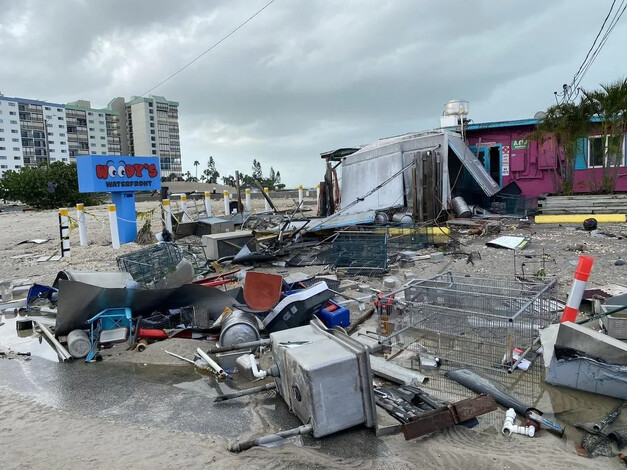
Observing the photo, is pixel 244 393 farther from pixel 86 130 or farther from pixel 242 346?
pixel 86 130

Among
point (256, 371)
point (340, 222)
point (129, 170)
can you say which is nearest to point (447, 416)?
point (256, 371)

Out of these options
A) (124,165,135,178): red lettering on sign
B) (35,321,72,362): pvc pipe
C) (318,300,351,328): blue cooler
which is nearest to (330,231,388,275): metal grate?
(318,300,351,328): blue cooler

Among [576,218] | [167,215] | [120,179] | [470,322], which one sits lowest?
[470,322]

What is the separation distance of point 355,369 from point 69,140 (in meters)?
119

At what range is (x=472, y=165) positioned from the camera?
51.6 ft

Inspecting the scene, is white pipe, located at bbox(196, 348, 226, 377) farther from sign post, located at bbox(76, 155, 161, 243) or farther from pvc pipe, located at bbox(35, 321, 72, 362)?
sign post, located at bbox(76, 155, 161, 243)

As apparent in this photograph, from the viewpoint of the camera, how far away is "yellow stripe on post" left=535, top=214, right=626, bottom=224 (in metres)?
13.1

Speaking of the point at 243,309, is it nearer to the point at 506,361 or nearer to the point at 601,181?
the point at 506,361

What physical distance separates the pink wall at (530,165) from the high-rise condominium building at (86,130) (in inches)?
3630

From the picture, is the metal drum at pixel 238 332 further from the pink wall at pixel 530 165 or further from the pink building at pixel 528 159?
the pink wall at pixel 530 165

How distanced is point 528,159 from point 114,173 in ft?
48.8

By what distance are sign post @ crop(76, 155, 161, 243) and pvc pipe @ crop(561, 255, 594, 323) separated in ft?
40.1

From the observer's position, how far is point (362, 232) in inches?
399

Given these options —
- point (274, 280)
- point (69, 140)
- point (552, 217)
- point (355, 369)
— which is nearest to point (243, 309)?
point (274, 280)
